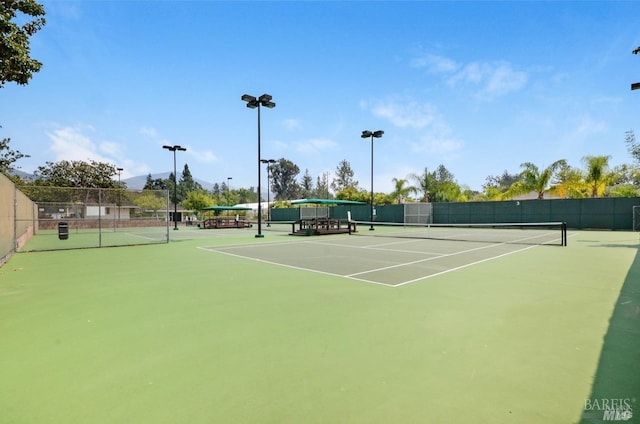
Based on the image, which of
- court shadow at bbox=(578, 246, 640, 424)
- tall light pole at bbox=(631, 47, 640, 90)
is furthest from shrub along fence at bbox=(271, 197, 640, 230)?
court shadow at bbox=(578, 246, 640, 424)

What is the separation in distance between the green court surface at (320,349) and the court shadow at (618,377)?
0.02 m

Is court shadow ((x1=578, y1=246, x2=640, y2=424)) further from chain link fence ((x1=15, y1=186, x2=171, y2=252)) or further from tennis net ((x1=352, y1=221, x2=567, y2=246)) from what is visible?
chain link fence ((x1=15, y1=186, x2=171, y2=252))

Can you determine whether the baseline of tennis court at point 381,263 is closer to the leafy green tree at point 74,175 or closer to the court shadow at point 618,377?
the court shadow at point 618,377

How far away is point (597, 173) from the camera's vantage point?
29.3 meters

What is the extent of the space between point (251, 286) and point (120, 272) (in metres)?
3.99

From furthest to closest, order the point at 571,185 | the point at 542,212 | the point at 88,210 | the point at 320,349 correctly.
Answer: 1. the point at 571,185
2. the point at 542,212
3. the point at 88,210
4. the point at 320,349

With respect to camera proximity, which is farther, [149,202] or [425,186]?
[425,186]

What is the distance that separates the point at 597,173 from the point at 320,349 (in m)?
36.1

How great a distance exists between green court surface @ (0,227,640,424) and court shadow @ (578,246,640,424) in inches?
0.7

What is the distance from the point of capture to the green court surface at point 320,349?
2.46 metres

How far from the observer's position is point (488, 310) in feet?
15.7

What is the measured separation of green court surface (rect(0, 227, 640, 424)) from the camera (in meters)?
2.46

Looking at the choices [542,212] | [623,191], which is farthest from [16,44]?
[623,191]

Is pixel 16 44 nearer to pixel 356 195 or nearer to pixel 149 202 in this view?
pixel 149 202
